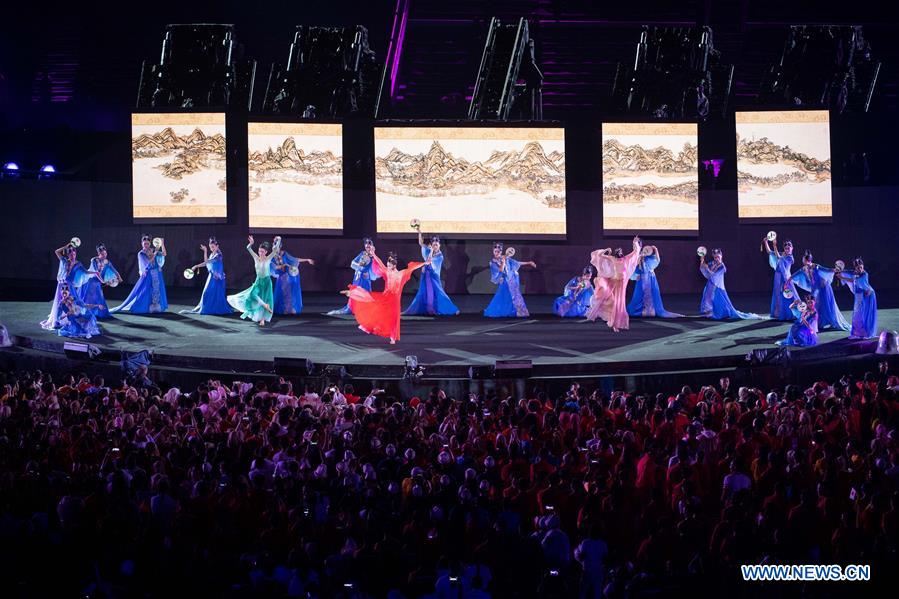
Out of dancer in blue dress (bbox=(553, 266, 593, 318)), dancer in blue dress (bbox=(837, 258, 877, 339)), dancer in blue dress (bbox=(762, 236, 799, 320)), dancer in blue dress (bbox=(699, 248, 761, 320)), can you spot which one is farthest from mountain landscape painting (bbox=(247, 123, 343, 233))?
dancer in blue dress (bbox=(837, 258, 877, 339))

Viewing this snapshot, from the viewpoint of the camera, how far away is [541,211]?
20.7 metres

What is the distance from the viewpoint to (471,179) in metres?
20.8

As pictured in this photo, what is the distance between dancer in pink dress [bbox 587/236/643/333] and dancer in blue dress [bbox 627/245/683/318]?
0.63 metres

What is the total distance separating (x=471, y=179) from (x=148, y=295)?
20.7 feet

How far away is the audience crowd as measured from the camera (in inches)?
222

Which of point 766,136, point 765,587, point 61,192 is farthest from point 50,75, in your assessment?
point 765,587

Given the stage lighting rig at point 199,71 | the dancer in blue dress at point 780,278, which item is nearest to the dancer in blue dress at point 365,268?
the stage lighting rig at point 199,71

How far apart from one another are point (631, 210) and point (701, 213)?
2125 mm

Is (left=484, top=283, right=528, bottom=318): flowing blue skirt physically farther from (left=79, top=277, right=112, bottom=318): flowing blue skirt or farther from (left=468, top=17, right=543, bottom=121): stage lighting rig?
(left=79, top=277, right=112, bottom=318): flowing blue skirt

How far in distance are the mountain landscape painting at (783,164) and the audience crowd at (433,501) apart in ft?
38.0

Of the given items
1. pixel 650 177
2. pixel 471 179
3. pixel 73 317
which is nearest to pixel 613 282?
pixel 650 177

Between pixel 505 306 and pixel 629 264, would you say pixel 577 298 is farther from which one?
pixel 629 264

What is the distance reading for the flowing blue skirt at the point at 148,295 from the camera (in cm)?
1878

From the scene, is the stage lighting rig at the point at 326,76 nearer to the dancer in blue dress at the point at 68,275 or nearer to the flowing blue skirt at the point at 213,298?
the flowing blue skirt at the point at 213,298
